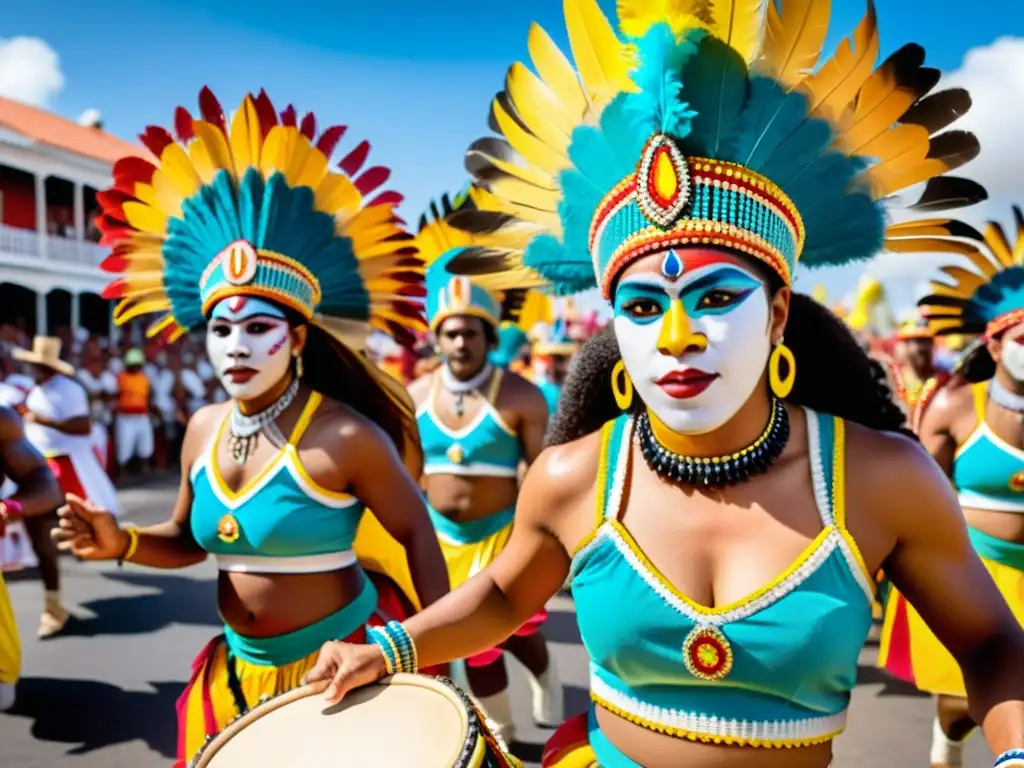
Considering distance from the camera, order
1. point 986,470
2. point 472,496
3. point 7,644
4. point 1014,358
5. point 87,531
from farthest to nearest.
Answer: point 472,496 < point 7,644 < point 986,470 < point 1014,358 < point 87,531

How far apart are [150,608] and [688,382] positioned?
6.12 metres

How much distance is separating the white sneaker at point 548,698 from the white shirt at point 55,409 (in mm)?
4416

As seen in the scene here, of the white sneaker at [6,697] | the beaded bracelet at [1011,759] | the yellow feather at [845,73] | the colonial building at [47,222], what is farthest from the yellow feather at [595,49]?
the colonial building at [47,222]

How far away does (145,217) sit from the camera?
3209mm

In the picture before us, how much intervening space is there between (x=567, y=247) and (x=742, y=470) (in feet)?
2.15

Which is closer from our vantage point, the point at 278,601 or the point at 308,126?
the point at 278,601

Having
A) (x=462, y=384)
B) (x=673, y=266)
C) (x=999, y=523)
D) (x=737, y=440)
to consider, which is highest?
(x=673, y=266)

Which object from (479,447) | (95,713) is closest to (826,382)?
(479,447)

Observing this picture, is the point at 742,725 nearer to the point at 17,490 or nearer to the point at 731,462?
the point at 731,462

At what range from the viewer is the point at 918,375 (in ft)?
25.0

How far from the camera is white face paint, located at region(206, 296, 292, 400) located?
9.36 ft

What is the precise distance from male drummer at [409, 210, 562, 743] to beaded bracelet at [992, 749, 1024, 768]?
3.35 metres

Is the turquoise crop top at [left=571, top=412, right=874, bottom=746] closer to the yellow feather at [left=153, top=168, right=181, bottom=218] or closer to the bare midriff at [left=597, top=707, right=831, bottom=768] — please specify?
the bare midriff at [left=597, top=707, right=831, bottom=768]

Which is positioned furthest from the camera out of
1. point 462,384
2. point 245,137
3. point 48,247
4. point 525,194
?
point 48,247
